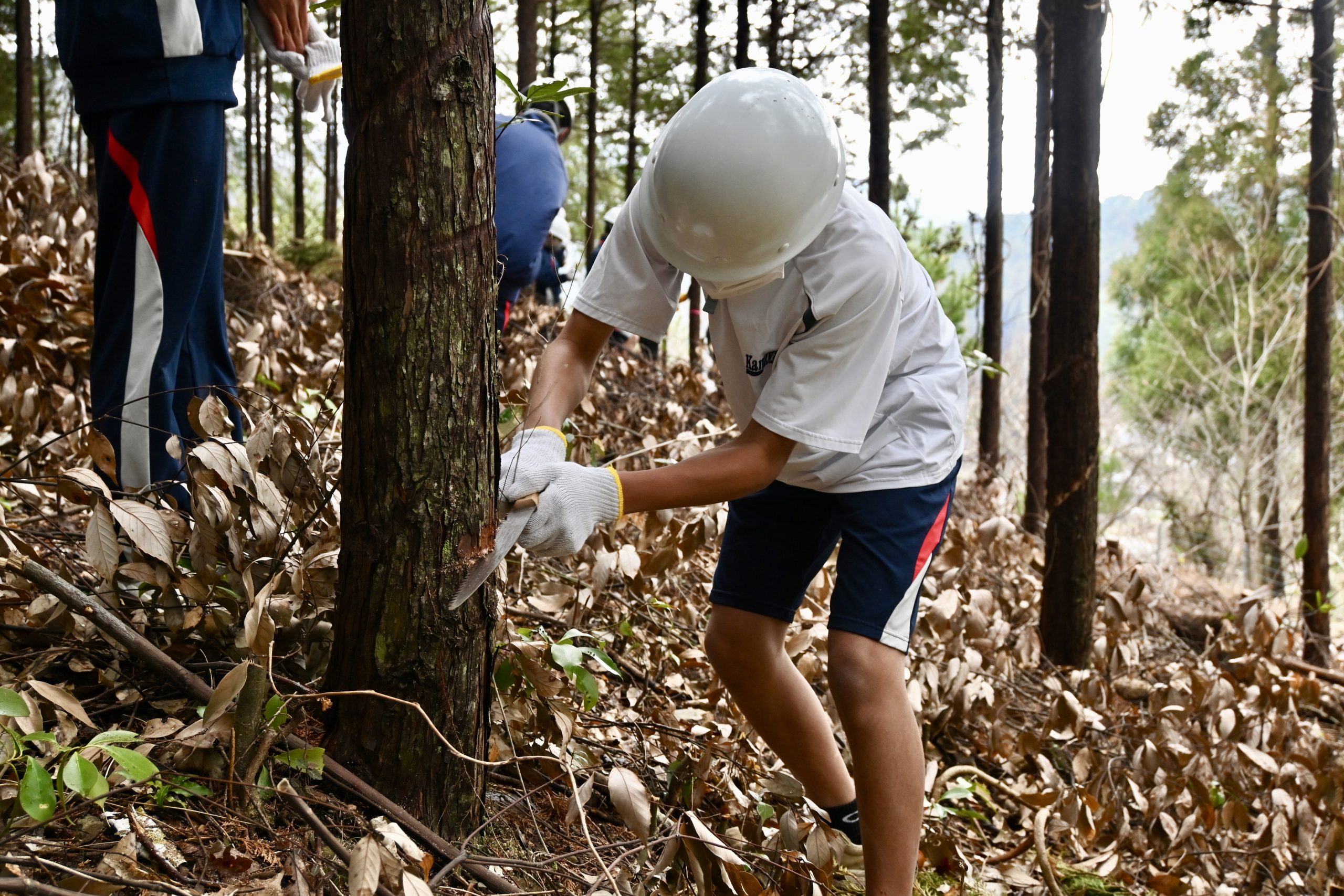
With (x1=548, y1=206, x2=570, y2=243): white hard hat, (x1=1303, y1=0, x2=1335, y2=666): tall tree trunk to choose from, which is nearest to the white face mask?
(x1=548, y1=206, x2=570, y2=243): white hard hat

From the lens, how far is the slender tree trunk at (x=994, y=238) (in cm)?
860

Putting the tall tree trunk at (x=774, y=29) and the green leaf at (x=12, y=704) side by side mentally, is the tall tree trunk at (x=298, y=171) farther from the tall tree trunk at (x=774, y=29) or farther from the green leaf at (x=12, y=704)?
the green leaf at (x=12, y=704)

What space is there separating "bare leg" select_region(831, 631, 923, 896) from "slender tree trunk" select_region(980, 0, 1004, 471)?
266 inches

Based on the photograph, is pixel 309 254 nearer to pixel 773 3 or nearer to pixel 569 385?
pixel 773 3

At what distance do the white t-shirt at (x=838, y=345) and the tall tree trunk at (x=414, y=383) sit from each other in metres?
0.62

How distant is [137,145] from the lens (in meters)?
2.20

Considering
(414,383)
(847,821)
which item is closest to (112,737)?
(414,383)

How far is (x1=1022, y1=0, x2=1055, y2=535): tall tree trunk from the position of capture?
8.11m

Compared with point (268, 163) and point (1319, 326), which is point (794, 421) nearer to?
point (1319, 326)

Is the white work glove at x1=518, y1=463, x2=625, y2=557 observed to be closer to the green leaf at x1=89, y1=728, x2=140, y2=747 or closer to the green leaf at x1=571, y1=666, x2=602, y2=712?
the green leaf at x1=571, y1=666, x2=602, y2=712

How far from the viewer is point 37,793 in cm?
A: 125

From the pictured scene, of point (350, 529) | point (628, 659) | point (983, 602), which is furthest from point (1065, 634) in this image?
point (350, 529)

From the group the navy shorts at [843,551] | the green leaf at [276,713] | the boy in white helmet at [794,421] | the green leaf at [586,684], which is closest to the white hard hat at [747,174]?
the boy in white helmet at [794,421]

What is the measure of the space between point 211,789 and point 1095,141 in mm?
4149
